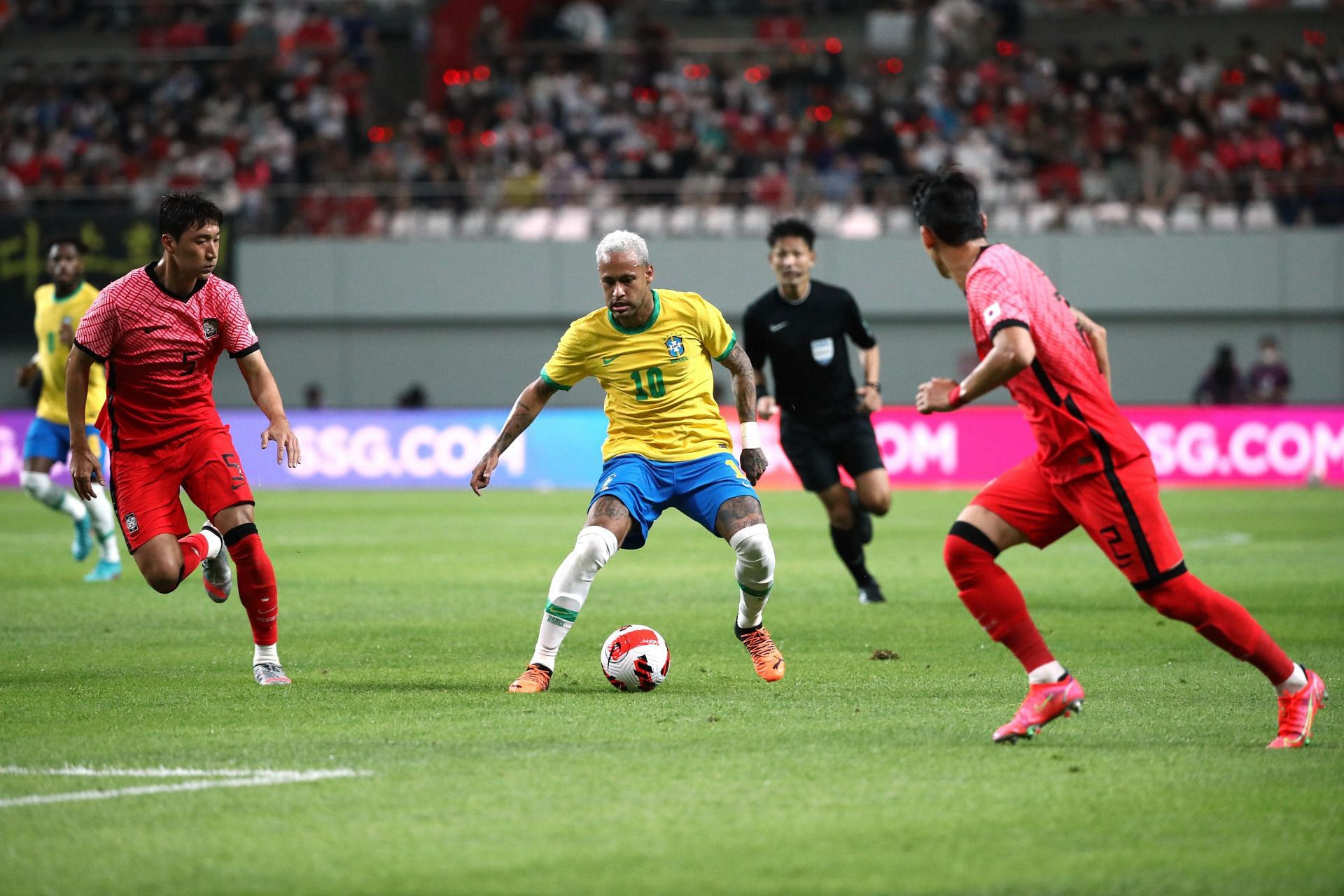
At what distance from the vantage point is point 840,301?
39.5 feet

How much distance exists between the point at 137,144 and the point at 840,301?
22.9 m

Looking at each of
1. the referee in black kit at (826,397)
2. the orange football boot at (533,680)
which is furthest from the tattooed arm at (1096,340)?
the referee in black kit at (826,397)

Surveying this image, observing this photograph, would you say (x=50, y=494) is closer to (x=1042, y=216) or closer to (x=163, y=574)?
(x=163, y=574)

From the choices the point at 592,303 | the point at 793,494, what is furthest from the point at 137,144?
the point at 793,494

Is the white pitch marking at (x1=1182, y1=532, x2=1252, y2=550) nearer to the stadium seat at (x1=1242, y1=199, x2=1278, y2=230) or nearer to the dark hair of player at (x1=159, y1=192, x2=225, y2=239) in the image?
the dark hair of player at (x1=159, y1=192, x2=225, y2=239)

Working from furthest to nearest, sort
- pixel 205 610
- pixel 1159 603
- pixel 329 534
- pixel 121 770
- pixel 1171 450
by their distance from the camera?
pixel 1171 450, pixel 329 534, pixel 205 610, pixel 1159 603, pixel 121 770

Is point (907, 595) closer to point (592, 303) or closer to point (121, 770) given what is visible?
point (121, 770)

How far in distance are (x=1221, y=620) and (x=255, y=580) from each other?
4358mm

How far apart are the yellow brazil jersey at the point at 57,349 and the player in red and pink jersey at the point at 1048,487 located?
875cm

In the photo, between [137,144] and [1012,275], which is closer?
[1012,275]

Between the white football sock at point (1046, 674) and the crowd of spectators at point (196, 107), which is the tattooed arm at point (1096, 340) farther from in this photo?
the crowd of spectators at point (196, 107)

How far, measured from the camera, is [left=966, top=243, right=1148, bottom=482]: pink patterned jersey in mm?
6285

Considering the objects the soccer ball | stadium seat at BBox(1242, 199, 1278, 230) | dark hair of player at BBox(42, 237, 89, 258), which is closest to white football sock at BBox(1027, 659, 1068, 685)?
the soccer ball

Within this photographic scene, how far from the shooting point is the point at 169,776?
19.1 ft
